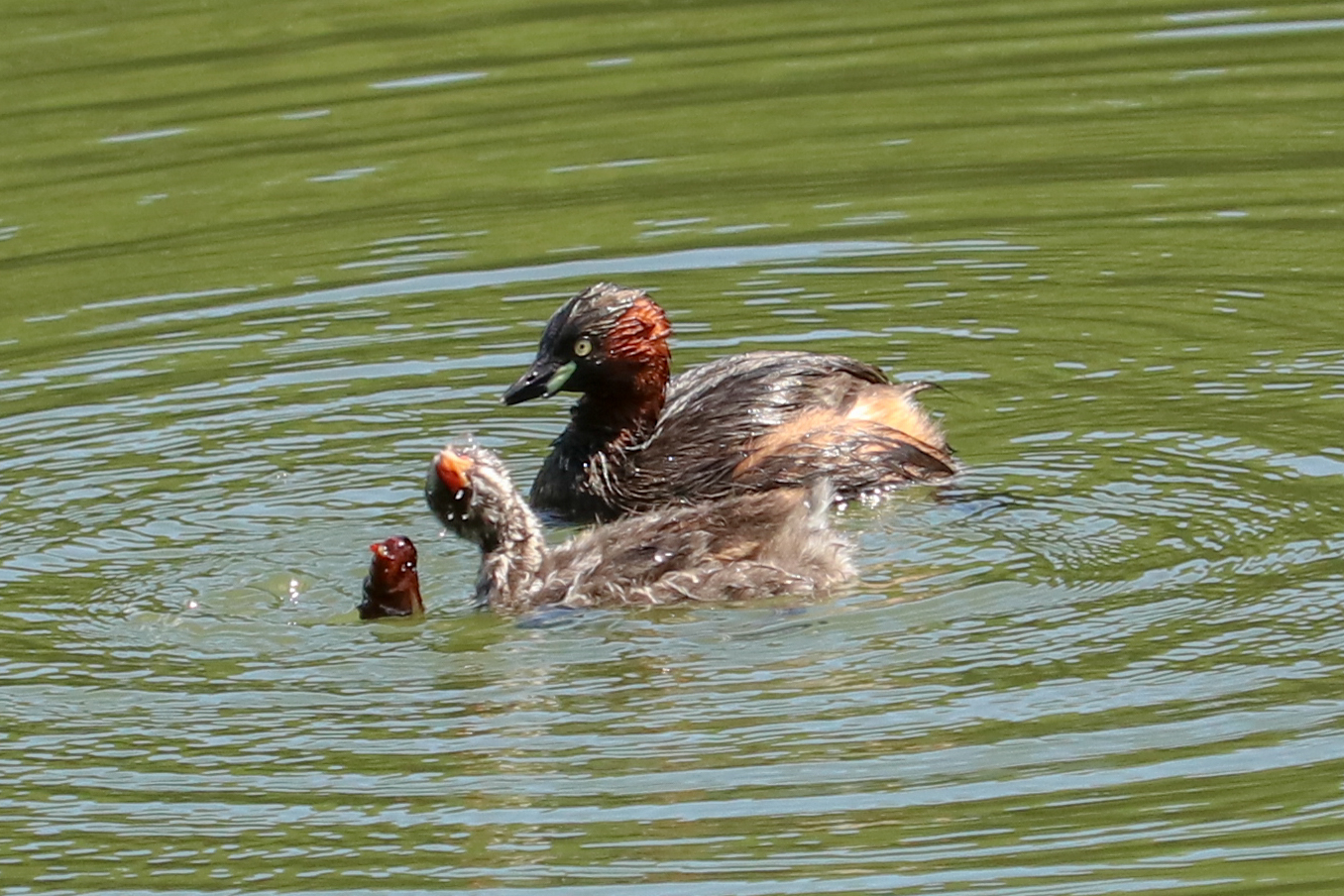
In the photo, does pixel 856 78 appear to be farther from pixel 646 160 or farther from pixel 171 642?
pixel 171 642

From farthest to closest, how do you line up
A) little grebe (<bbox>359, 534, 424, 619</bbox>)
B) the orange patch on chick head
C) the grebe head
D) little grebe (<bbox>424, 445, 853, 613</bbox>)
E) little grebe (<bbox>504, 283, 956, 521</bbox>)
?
the grebe head
little grebe (<bbox>504, 283, 956, 521</bbox>)
the orange patch on chick head
little grebe (<bbox>424, 445, 853, 613</bbox>)
little grebe (<bbox>359, 534, 424, 619</bbox>)

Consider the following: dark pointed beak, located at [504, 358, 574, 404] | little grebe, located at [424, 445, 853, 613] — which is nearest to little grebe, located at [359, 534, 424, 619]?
little grebe, located at [424, 445, 853, 613]

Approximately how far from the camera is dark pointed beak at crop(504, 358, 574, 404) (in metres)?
9.28

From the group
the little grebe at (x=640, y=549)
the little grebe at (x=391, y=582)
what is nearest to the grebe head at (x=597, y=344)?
the little grebe at (x=640, y=549)

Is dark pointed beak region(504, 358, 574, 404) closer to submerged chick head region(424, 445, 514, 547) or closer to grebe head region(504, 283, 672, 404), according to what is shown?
grebe head region(504, 283, 672, 404)

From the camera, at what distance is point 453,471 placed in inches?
333

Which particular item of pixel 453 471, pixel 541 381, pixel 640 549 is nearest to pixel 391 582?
pixel 453 471

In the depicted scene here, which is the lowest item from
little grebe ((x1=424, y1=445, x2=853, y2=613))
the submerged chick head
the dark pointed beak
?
little grebe ((x1=424, y1=445, x2=853, y2=613))

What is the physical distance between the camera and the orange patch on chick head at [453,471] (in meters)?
8.45

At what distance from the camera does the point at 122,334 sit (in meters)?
11.5

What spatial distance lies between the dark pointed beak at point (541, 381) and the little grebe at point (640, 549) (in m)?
0.68

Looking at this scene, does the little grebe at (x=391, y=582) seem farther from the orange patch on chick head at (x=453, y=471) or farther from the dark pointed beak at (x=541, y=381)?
the dark pointed beak at (x=541, y=381)

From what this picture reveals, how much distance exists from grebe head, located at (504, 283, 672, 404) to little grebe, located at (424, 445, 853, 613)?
80 cm

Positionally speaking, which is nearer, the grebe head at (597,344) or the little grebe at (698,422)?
the little grebe at (698,422)
